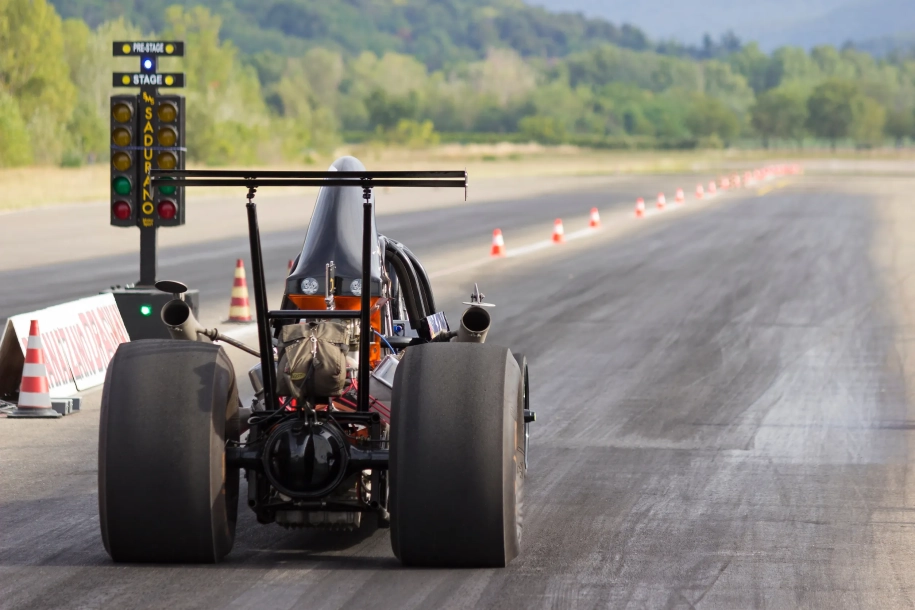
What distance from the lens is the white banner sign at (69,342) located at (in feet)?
38.4

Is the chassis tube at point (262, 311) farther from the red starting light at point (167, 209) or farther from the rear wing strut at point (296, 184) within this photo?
the red starting light at point (167, 209)

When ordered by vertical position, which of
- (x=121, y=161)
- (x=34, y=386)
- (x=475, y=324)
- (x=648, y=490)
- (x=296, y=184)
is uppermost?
(x=121, y=161)

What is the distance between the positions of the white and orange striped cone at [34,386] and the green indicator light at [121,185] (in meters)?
3.42

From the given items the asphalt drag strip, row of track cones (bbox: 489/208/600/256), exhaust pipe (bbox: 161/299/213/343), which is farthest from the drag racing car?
row of track cones (bbox: 489/208/600/256)

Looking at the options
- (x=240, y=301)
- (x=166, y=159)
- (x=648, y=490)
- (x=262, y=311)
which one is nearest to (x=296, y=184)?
(x=262, y=311)

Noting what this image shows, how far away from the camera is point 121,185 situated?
14602 millimetres

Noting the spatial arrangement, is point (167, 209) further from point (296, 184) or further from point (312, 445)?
point (312, 445)

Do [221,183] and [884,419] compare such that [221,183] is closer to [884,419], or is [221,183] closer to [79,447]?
[79,447]

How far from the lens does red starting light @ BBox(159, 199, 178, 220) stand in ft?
48.2

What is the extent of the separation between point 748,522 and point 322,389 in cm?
258

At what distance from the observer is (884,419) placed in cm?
1170

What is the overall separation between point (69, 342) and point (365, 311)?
21.2 feet

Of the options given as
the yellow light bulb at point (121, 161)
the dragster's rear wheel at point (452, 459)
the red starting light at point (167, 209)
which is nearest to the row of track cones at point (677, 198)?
the red starting light at point (167, 209)

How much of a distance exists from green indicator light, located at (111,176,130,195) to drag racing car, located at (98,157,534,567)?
315 inches
